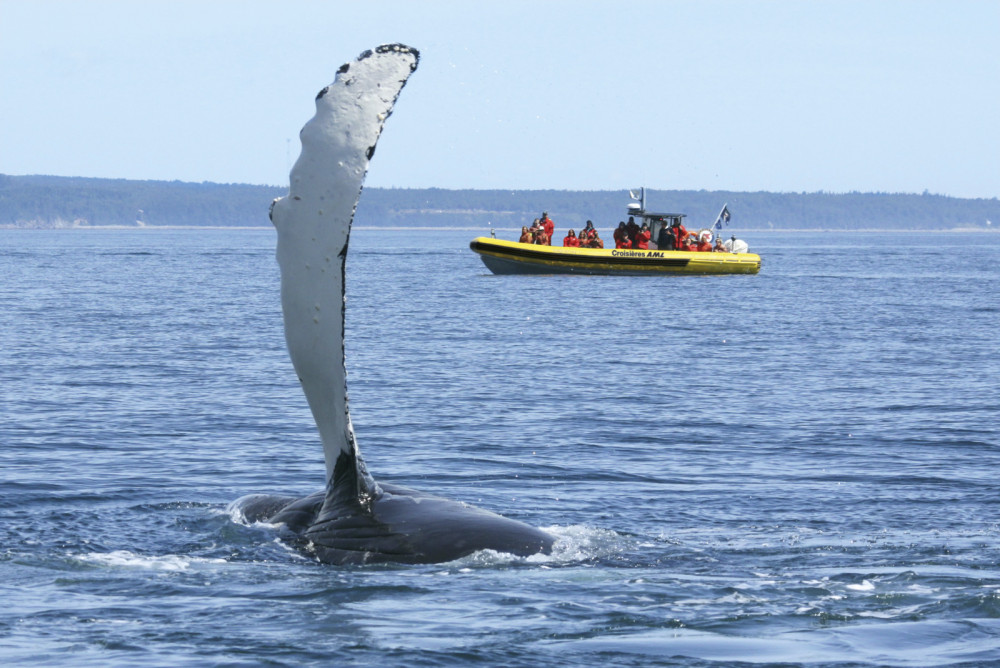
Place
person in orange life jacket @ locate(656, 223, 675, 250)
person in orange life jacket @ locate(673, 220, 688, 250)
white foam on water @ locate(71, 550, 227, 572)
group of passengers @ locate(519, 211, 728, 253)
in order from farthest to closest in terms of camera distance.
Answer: person in orange life jacket @ locate(673, 220, 688, 250) → person in orange life jacket @ locate(656, 223, 675, 250) → group of passengers @ locate(519, 211, 728, 253) → white foam on water @ locate(71, 550, 227, 572)

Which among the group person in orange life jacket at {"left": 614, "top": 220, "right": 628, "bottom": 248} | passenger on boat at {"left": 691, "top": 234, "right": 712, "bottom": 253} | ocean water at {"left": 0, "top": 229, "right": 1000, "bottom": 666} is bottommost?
ocean water at {"left": 0, "top": 229, "right": 1000, "bottom": 666}

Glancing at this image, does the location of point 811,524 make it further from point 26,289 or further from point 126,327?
point 26,289

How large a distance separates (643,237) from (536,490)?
4042 cm

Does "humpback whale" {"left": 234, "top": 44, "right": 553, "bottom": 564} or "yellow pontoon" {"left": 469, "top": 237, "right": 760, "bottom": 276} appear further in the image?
"yellow pontoon" {"left": 469, "top": 237, "right": 760, "bottom": 276}

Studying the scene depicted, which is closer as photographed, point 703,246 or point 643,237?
point 643,237

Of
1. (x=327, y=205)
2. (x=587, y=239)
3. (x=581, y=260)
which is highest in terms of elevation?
(x=327, y=205)

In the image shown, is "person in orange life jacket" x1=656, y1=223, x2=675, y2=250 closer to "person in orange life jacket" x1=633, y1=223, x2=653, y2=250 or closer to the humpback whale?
"person in orange life jacket" x1=633, y1=223, x2=653, y2=250

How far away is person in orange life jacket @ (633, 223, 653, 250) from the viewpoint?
166 feet

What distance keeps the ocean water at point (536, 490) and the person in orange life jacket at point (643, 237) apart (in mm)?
21981

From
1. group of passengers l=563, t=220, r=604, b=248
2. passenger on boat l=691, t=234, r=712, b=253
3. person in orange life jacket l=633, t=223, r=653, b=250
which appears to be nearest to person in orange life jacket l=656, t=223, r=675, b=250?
person in orange life jacket l=633, t=223, r=653, b=250

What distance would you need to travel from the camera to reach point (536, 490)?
429 inches

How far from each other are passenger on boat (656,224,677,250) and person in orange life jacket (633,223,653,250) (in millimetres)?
373

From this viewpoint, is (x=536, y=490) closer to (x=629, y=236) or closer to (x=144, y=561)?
(x=144, y=561)

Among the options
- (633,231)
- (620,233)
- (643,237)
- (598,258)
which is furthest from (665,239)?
(598,258)
